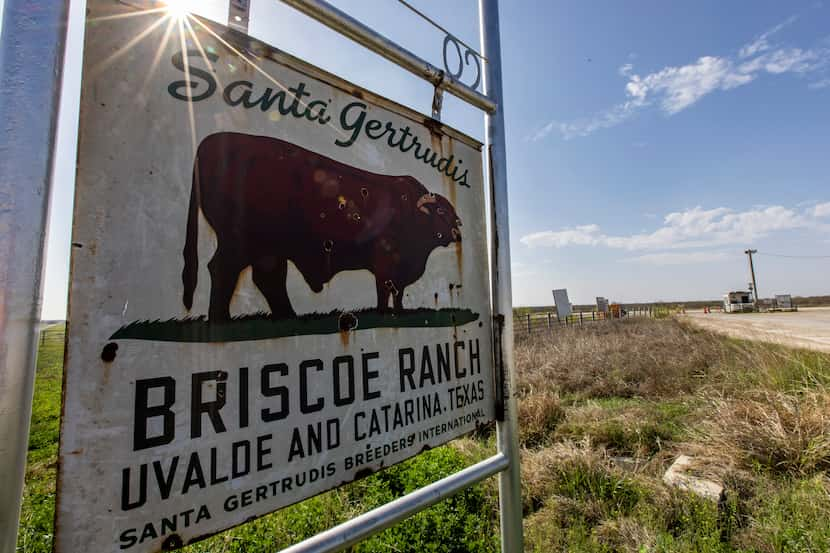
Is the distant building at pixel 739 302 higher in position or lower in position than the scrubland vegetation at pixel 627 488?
higher

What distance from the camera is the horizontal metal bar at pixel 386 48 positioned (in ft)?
3.97

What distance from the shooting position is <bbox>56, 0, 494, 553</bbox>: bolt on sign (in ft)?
2.75

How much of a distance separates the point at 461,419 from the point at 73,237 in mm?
1315

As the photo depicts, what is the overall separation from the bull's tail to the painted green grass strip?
2.4 inches

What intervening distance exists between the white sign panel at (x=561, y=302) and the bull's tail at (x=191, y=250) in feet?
61.8

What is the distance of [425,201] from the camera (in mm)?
1514

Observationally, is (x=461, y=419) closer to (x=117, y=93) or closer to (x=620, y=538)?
(x=117, y=93)

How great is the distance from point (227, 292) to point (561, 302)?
62.5 feet

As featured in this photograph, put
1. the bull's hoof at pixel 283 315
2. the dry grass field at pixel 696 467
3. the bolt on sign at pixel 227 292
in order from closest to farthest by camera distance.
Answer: the bolt on sign at pixel 227 292, the bull's hoof at pixel 283 315, the dry grass field at pixel 696 467

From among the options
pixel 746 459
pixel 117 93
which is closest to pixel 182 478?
pixel 117 93

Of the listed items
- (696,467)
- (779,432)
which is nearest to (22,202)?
(696,467)

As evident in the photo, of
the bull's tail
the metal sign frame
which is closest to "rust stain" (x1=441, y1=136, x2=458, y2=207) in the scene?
the bull's tail

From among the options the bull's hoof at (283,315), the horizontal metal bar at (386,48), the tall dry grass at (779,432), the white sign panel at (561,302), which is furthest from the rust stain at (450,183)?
the white sign panel at (561,302)

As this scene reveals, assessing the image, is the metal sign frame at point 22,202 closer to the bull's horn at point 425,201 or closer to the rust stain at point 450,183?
the bull's horn at point 425,201
